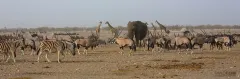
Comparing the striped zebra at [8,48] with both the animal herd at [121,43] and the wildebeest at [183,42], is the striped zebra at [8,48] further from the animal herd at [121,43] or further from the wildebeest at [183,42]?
the wildebeest at [183,42]

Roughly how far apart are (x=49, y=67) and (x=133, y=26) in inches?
734

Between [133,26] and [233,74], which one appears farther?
[133,26]

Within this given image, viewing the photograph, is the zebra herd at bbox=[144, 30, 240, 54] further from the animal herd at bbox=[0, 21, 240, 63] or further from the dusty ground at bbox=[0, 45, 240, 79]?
the dusty ground at bbox=[0, 45, 240, 79]

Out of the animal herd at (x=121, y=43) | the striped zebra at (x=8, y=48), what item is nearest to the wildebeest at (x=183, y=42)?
the animal herd at (x=121, y=43)

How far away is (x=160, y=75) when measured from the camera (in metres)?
18.5

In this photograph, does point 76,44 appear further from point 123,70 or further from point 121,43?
point 123,70

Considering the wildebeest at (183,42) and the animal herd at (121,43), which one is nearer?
the animal herd at (121,43)

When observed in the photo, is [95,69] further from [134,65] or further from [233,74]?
[233,74]

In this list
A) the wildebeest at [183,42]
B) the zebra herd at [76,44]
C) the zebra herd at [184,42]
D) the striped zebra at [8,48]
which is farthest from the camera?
the zebra herd at [184,42]

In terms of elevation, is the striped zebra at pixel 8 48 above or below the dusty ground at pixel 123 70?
above

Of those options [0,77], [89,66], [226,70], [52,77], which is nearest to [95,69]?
[89,66]

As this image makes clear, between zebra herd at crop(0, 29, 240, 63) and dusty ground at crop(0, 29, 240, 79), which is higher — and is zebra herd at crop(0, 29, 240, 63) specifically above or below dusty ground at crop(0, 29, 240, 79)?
above

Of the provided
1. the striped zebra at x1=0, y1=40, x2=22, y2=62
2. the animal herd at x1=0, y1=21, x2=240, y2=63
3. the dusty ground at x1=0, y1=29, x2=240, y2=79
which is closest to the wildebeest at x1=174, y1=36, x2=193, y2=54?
the animal herd at x1=0, y1=21, x2=240, y2=63

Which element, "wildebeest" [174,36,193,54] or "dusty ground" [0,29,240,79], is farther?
"wildebeest" [174,36,193,54]
